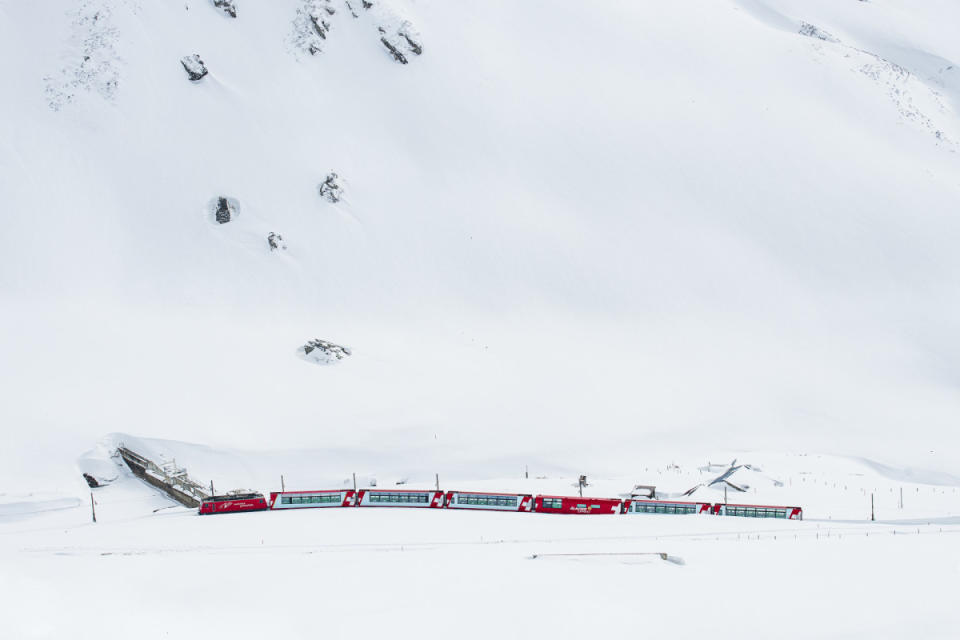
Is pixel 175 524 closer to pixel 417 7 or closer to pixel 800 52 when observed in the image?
pixel 417 7

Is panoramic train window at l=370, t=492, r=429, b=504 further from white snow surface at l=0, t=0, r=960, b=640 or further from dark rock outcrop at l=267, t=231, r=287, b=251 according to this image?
dark rock outcrop at l=267, t=231, r=287, b=251

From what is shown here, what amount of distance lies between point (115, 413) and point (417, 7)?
5751 cm

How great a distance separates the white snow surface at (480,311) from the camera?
95.2 ft

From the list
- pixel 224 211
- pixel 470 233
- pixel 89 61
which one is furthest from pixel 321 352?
pixel 89 61

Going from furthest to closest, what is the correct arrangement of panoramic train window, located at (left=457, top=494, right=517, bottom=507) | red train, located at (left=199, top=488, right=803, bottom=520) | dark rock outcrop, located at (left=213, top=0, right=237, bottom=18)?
dark rock outcrop, located at (left=213, top=0, right=237, bottom=18) → panoramic train window, located at (left=457, top=494, right=517, bottom=507) → red train, located at (left=199, top=488, right=803, bottom=520)

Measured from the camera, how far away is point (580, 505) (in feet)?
132

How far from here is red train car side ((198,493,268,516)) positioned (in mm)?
40344

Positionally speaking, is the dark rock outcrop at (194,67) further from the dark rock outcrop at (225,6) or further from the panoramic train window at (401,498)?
the panoramic train window at (401,498)

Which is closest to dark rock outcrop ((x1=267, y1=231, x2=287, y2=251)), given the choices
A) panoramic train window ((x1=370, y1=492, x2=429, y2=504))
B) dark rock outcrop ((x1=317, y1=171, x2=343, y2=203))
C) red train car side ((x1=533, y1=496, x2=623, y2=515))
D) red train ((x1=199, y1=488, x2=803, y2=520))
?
dark rock outcrop ((x1=317, y1=171, x2=343, y2=203))

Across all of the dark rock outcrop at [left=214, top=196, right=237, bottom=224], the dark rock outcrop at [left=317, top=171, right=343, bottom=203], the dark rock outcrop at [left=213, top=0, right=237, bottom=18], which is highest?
the dark rock outcrop at [left=213, top=0, right=237, bottom=18]

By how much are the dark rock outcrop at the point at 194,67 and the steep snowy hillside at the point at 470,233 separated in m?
0.28

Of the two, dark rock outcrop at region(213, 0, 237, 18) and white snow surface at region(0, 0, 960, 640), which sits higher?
dark rock outcrop at region(213, 0, 237, 18)

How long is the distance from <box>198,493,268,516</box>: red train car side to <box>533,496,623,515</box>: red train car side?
15.1 metres

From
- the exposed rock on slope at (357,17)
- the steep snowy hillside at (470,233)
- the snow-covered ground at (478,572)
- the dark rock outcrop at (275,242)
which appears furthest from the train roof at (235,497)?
the exposed rock on slope at (357,17)
